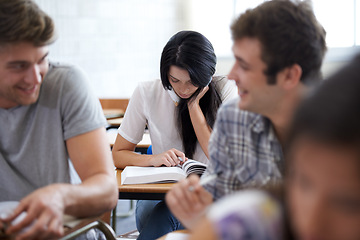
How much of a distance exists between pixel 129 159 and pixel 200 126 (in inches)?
16.2

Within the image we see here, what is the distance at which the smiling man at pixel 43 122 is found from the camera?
43.9 inches

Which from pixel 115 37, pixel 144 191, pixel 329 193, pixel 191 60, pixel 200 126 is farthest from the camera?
pixel 115 37

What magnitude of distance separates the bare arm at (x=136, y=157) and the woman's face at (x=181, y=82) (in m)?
0.33

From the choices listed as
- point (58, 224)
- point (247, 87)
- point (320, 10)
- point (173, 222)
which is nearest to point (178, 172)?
point (173, 222)

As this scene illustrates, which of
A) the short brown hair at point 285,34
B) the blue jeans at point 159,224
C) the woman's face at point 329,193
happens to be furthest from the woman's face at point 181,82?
the woman's face at point 329,193

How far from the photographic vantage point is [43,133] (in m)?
1.27

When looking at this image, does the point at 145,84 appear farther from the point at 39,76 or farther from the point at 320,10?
the point at 320,10

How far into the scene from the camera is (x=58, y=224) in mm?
917

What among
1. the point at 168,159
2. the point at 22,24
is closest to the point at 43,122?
the point at 22,24

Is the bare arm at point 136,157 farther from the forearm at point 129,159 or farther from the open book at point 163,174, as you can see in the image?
the open book at point 163,174

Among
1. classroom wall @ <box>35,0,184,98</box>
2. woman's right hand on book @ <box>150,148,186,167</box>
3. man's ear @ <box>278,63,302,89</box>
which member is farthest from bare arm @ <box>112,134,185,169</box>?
classroom wall @ <box>35,0,184,98</box>

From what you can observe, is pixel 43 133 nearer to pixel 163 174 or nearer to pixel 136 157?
pixel 163 174

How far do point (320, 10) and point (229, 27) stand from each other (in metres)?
3.80

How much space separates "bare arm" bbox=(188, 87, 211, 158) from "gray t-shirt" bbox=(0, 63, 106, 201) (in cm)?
99
